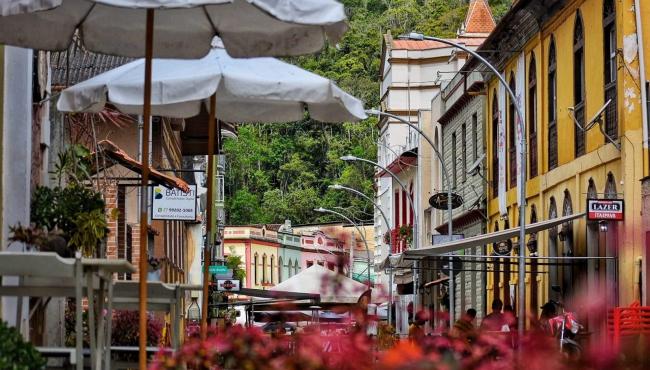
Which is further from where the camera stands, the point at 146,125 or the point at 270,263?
the point at 270,263

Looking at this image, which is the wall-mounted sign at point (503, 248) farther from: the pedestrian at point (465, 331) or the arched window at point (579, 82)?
the pedestrian at point (465, 331)

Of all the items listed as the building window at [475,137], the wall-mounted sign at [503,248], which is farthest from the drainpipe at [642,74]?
the building window at [475,137]

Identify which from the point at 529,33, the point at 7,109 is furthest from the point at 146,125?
the point at 529,33

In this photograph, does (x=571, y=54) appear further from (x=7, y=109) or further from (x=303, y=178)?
(x=303, y=178)

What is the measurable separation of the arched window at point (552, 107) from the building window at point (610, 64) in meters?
4.82

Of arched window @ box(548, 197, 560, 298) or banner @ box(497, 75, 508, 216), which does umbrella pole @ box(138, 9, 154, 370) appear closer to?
arched window @ box(548, 197, 560, 298)

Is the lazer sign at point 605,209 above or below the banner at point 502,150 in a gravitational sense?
below

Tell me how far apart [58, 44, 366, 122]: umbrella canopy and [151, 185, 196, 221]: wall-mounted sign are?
57.7ft

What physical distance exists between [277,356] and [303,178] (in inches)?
4027

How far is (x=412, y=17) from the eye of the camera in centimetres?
10644

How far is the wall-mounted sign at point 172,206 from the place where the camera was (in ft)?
99.5

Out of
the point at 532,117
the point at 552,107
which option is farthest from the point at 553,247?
the point at 532,117

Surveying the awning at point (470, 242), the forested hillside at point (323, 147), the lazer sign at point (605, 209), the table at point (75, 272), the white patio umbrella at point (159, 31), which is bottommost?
the table at point (75, 272)

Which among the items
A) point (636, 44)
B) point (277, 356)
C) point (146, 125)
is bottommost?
point (277, 356)
